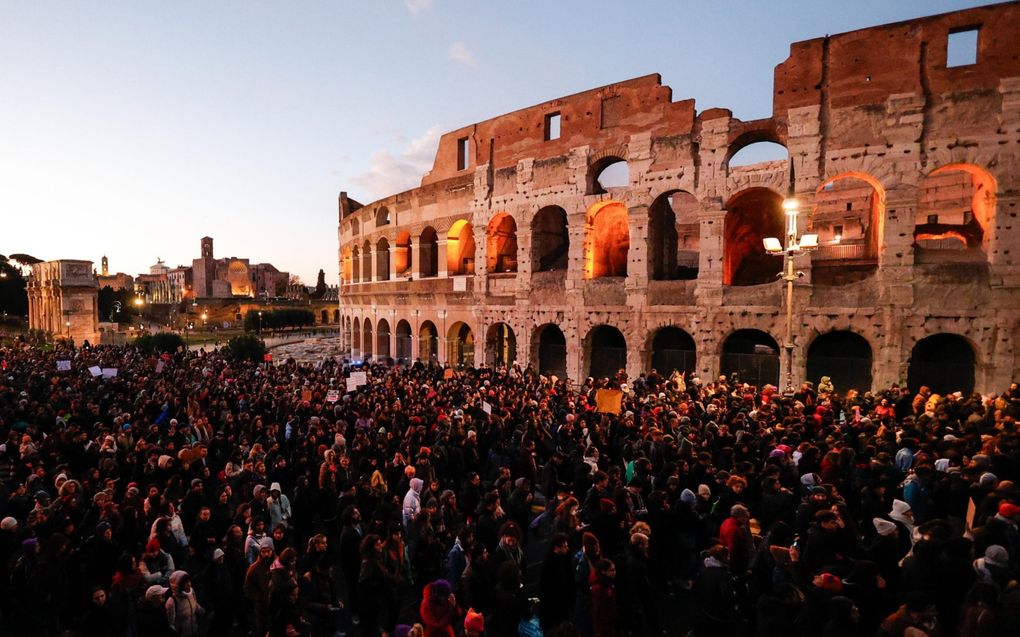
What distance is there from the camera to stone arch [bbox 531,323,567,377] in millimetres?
25797

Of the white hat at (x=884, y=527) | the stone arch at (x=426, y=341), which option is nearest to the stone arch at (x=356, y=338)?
the stone arch at (x=426, y=341)

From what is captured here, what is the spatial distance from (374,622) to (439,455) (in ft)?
14.0

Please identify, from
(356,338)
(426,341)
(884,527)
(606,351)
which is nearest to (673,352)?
(606,351)

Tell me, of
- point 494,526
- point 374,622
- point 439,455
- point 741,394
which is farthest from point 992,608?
point 741,394

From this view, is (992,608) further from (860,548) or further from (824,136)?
(824,136)

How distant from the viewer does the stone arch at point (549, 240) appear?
2621cm

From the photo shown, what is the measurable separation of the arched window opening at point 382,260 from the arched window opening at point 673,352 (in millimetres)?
19144

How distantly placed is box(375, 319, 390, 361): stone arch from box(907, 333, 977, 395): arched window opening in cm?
2732

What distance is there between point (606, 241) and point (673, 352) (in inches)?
258

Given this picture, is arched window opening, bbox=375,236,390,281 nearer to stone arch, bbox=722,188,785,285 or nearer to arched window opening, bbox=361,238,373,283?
arched window opening, bbox=361,238,373,283

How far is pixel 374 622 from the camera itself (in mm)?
6238

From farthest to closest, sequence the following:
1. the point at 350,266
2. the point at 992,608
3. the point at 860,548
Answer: the point at 350,266, the point at 860,548, the point at 992,608

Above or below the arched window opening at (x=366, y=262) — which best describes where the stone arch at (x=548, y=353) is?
below

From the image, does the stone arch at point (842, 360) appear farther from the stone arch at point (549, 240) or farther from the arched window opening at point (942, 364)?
the stone arch at point (549, 240)
